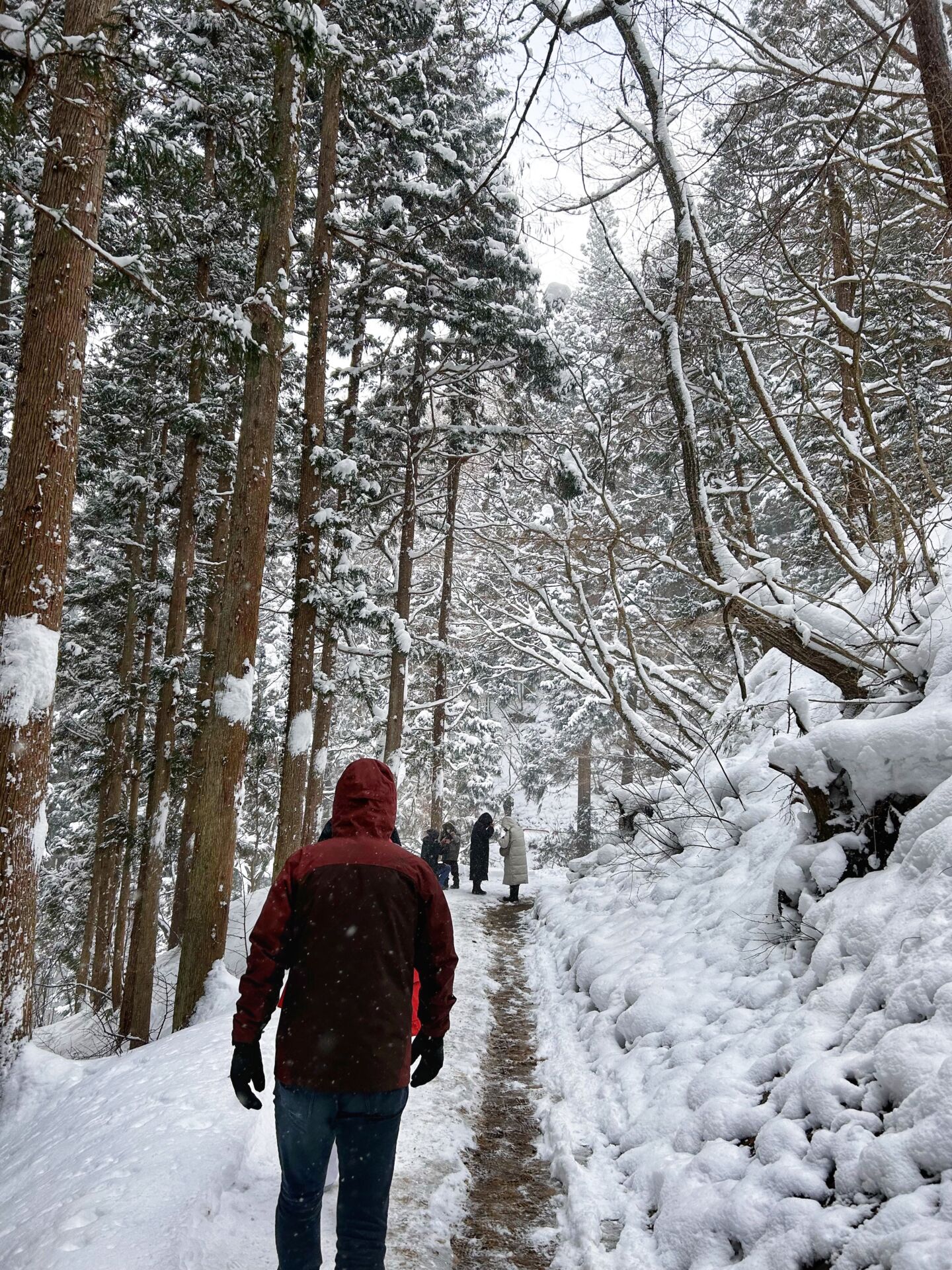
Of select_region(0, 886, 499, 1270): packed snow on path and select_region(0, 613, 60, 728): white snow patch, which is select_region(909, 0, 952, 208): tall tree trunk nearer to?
select_region(0, 886, 499, 1270): packed snow on path

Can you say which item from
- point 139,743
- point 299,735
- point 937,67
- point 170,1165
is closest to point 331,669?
point 139,743

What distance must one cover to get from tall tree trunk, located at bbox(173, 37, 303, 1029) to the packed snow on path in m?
1.17

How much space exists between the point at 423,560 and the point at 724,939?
67.5 feet

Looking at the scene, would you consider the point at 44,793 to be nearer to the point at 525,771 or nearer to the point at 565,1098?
the point at 565,1098

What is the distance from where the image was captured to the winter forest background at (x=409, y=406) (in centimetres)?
502

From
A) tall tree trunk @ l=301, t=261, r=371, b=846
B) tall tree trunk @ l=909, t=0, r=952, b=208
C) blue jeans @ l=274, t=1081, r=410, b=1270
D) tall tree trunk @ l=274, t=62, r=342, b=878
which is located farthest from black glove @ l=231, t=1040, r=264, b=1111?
tall tree trunk @ l=301, t=261, r=371, b=846

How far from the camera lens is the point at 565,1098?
4.62 metres

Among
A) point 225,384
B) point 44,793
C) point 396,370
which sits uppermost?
point 396,370

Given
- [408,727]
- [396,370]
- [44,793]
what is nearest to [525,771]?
[408,727]

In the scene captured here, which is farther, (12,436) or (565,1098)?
(12,436)

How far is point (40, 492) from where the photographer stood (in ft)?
17.2

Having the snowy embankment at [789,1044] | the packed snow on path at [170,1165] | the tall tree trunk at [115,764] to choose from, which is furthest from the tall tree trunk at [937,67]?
the tall tree trunk at [115,764]

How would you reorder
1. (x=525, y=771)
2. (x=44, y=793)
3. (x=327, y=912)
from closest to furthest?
(x=327, y=912) < (x=44, y=793) < (x=525, y=771)

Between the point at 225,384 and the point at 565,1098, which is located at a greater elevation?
the point at 225,384
